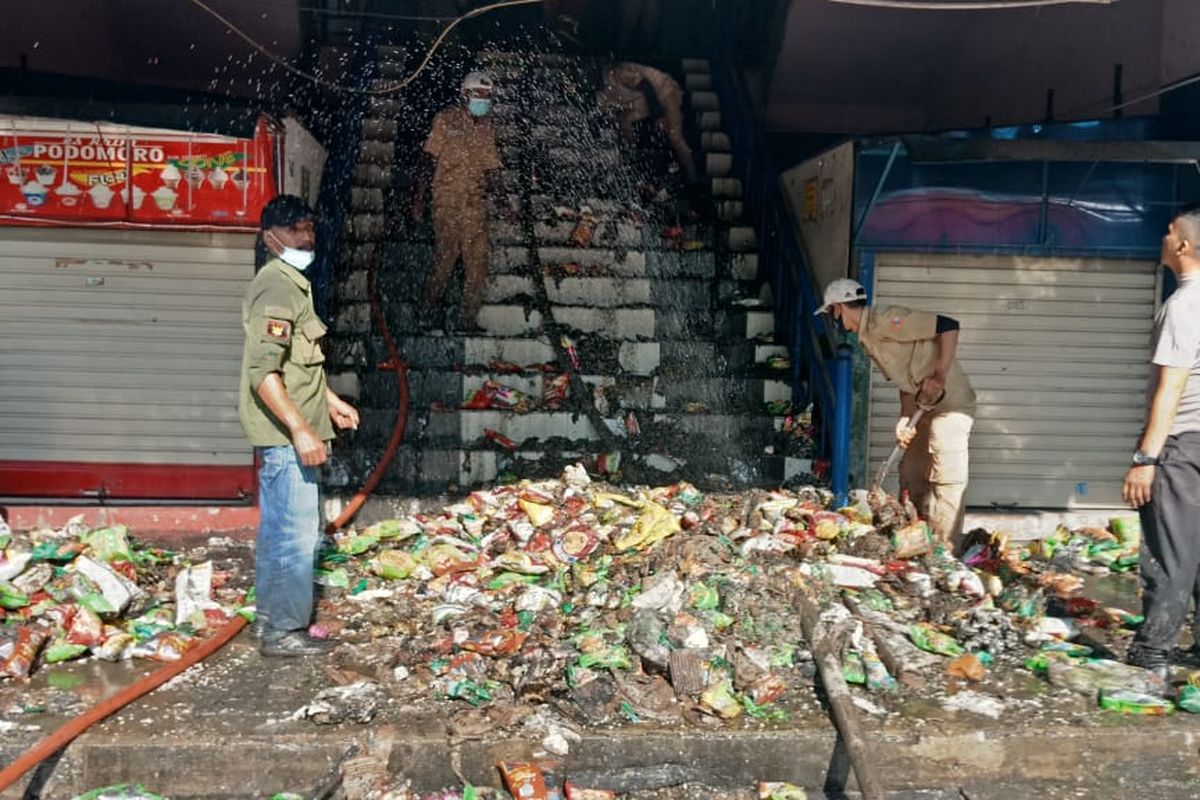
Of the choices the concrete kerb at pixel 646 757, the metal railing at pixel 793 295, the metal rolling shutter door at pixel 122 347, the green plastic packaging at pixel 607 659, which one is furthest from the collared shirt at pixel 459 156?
the concrete kerb at pixel 646 757

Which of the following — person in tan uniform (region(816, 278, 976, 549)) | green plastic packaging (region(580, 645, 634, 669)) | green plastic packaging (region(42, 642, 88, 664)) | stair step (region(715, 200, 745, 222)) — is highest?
stair step (region(715, 200, 745, 222))

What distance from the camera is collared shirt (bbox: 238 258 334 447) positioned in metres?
4.97

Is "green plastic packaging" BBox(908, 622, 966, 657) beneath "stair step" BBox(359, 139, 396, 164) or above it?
beneath

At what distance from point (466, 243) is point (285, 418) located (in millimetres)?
4161

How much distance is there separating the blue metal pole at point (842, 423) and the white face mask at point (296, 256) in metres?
3.74

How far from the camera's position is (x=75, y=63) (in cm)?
990

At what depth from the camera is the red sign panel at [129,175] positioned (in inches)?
286

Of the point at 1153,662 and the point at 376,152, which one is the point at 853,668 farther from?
the point at 376,152

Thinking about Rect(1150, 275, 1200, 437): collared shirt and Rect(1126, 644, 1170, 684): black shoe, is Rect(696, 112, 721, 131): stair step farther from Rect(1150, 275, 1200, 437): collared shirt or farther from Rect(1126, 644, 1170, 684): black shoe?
Rect(1126, 644, 1170, 684): black shoe

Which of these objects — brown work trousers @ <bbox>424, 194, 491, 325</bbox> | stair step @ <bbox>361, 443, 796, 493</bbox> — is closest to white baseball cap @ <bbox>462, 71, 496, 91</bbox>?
brown work trousers @ <bbox>424, 194, 491, 325</bbox>

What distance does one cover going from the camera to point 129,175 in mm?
7352

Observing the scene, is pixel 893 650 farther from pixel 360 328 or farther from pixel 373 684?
pixel 360 328

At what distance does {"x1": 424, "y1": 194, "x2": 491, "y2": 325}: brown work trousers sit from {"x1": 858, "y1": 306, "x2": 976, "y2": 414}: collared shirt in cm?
346

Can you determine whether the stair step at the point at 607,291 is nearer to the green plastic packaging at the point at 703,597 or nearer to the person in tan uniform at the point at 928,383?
the person in tan uniform at the point at 928,383
